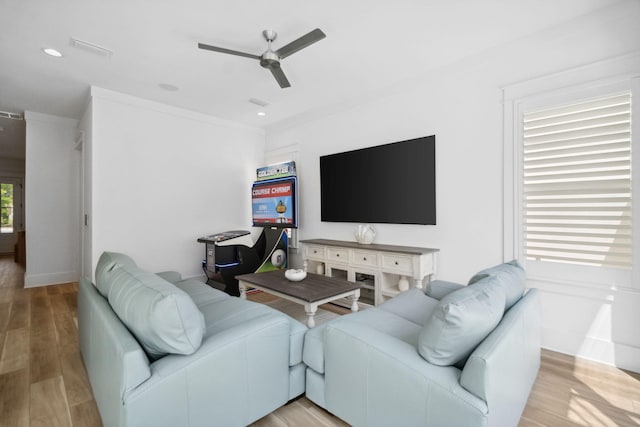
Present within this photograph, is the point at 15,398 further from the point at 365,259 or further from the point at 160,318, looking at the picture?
the point at 365,259

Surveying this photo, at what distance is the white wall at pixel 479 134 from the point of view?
2.21 meters

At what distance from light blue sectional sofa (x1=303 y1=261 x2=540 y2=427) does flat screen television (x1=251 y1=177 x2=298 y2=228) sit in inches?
109

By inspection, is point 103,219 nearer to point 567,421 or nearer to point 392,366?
point 392,366

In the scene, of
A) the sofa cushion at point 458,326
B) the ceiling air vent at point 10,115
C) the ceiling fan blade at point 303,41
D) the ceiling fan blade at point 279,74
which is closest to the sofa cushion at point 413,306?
the sofa cushion at point 458,326

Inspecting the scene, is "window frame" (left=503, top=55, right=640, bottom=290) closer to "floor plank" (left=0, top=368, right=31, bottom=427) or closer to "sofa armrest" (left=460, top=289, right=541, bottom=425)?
"sofa armrest" (left=460, top=289, right=541, bottom=425)

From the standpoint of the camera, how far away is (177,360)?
4.13 ft

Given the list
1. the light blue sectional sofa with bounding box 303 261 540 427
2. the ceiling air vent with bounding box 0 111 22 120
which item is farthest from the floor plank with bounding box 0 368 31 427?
the ceiling air vent with bounding box 0 111 22 120

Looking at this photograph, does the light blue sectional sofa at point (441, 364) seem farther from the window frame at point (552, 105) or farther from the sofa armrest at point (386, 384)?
the window frame at point (552, 105)

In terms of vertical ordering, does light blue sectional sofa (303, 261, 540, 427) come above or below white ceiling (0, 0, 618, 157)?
below

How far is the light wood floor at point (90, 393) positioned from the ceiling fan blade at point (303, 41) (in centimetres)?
235


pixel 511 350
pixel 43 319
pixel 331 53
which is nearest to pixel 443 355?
pixel 511 350

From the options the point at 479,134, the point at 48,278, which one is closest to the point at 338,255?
the point at 479,134

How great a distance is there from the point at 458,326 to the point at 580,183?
2004 millimetres

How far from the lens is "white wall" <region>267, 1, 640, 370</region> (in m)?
2.21
